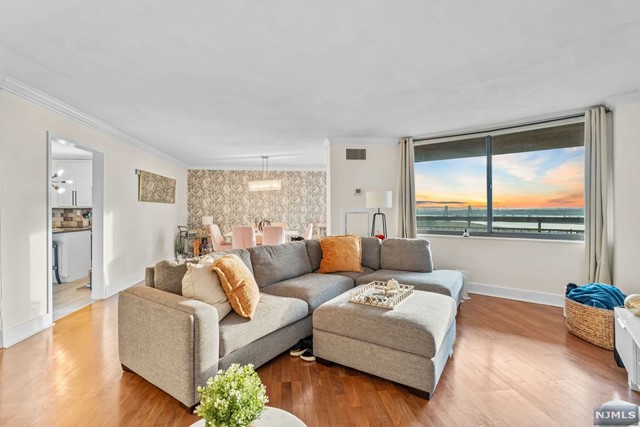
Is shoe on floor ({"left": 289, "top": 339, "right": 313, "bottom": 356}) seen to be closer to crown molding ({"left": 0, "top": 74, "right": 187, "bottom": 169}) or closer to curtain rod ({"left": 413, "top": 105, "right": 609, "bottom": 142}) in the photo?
crown molding ({"left": 0, "top": 74, "right": 187, "bottom": 169})

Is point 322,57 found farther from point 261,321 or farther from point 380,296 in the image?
point 261,321

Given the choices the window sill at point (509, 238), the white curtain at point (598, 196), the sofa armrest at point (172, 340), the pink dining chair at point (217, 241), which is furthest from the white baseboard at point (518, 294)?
the pink dining chair at point (217, 241)

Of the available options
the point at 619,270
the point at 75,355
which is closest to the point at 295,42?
the point at 75,355

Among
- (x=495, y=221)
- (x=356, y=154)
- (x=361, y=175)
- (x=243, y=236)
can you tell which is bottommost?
(x=243, y=236)

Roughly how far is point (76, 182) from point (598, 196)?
8.71m

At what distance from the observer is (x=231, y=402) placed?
2.97 ft

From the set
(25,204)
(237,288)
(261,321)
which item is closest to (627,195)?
(261,321)

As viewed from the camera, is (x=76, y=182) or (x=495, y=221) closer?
(x=495, y=221)

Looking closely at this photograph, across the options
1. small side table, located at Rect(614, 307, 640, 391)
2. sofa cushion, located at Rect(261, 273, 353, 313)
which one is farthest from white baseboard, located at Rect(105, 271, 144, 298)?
small side table, located at Rect(614, 307, 640, 391)

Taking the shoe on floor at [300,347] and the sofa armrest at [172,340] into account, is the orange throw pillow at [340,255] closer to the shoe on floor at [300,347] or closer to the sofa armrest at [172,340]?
the shoe on floor at [300,347]

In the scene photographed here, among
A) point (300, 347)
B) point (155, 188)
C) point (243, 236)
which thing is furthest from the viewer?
point (155, 188)

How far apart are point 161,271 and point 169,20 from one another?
1.71 meters

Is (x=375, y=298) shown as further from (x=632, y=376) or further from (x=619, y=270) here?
(x=619, y=270)

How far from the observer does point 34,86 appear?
280cm
